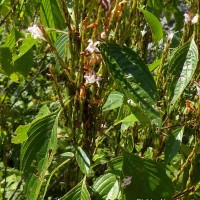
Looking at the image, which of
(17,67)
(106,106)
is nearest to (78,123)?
(106,106)

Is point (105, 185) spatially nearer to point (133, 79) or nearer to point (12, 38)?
point (133, 79)

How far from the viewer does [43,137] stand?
78 centimetres

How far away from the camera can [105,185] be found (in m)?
0.88

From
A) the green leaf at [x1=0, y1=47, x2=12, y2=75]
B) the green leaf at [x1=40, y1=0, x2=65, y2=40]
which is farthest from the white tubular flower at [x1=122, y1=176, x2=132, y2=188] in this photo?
the green leaf at [x1=0, y1=47, x2=12, y2=75]

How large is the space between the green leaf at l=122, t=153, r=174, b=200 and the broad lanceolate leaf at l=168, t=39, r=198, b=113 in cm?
11

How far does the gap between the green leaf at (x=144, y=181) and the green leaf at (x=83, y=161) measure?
0.23 feet

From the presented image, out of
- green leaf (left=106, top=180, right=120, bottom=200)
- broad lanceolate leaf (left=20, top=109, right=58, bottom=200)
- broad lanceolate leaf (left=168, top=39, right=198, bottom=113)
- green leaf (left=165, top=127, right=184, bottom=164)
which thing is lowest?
green leaf (left=106, top=180, right=120, bottom=200)

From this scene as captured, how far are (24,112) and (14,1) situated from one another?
5.34 feet

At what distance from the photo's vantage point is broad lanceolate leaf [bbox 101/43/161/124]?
0.69m

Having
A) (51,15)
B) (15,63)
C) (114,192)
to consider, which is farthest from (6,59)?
(114,192)

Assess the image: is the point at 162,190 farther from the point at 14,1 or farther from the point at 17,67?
the point at 14,1

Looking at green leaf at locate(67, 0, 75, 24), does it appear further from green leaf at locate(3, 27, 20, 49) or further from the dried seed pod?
green leaf at locate(3, 27, 20, 49)

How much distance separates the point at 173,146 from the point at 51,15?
0.41 meters

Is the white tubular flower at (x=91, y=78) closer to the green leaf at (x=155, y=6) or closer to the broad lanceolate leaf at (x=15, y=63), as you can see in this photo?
the broad lanceolate leaf at (x=15, y=63)
